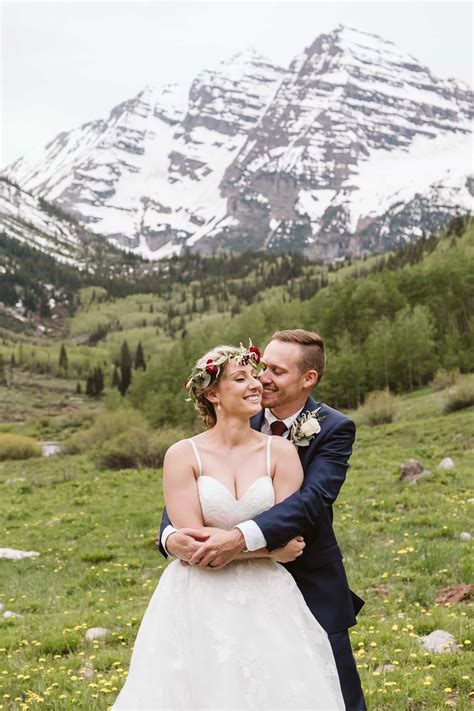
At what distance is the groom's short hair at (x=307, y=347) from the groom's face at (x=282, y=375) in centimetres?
4

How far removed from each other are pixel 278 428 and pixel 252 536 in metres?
1.14

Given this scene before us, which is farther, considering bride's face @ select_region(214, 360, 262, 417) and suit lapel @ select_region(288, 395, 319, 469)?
suit lapel @ select_region(288, 395, 319, 469)

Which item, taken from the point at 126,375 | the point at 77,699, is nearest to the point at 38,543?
the point at 77,699

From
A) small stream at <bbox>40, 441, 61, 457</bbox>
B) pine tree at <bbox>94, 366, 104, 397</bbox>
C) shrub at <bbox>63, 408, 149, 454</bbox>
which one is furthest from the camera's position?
pine tree at <bbox>94, 366, 104, 397</bbox>

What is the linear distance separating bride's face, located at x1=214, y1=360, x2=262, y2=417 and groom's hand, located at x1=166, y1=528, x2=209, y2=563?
2.99 feet

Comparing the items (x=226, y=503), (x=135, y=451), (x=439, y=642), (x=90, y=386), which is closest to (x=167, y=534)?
(x=226, y=503)

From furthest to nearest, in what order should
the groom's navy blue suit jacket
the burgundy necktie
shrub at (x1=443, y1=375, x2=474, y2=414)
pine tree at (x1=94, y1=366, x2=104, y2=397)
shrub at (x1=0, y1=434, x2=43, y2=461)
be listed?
pine tree at (x1=94, y1=366, x2=104, y2=397) → shrub at (x1=0, y1=434, x2=43, y2=461) → shrub at (x1=443, y1=375, x2=474, y2=414) → the burgundy necktie → the groom's navy blue suit jacket

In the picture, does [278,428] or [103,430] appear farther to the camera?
[103,430]

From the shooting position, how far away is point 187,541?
5.00 metres

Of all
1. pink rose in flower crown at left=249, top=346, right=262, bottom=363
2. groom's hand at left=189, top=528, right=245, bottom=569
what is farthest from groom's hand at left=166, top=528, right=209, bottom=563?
pink rose in flower crown at left=249, top=346, right=262, bottom=363

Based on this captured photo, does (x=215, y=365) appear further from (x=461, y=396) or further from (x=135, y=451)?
(x=135, y=451)

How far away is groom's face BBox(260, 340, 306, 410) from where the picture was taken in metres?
5.67

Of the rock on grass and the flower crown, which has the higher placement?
the flower crown

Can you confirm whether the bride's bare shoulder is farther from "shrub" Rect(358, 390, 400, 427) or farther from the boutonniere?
"shrub" Rect(358, 390, 400, 427)
